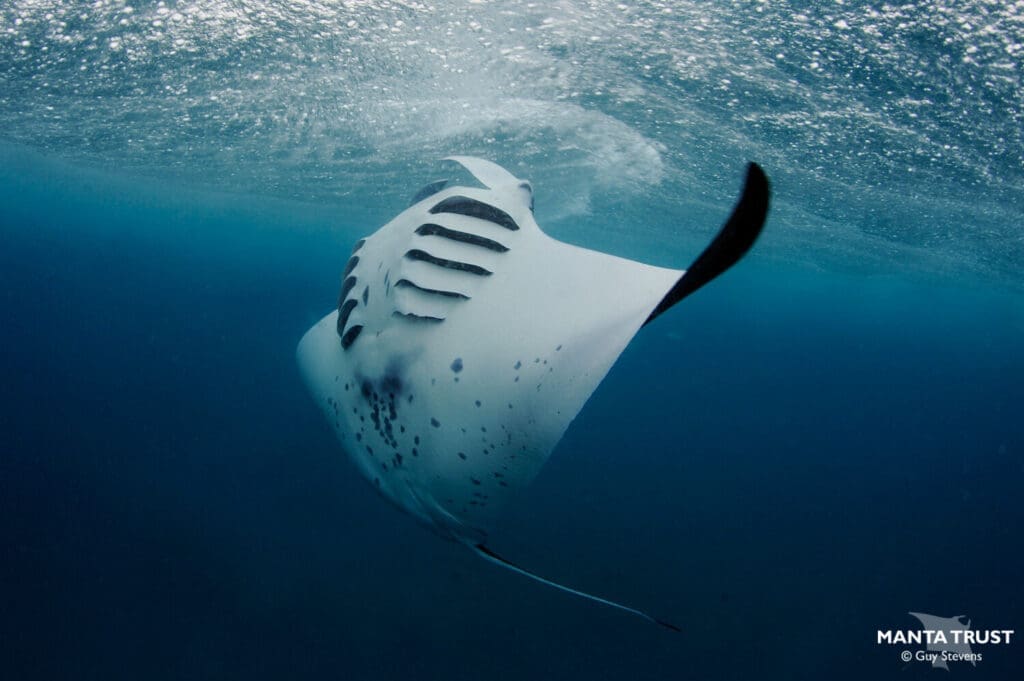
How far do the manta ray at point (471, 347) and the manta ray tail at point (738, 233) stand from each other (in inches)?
18.4

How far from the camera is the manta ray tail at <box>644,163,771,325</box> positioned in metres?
1.00

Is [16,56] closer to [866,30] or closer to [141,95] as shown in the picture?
[141,95]

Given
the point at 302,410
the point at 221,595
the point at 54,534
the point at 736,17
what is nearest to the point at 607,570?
the point at 221,595

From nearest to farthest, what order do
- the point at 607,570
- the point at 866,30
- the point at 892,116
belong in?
the point at 866,30 < the point at 892,116 < the point at 607,570

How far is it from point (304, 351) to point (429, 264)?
1446 millimetres

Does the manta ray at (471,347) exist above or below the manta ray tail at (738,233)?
below

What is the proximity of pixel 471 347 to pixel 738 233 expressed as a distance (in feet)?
4.43

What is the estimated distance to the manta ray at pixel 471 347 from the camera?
189cm

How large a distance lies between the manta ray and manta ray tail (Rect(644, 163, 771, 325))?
47 centimetres

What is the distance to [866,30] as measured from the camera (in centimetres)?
466

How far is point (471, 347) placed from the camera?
2234mm

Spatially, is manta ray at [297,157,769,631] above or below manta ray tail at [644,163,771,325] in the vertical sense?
below

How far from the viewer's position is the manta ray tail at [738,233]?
1.00 meters

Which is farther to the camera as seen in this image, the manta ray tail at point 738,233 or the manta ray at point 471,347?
the manta ray at point 471,347
